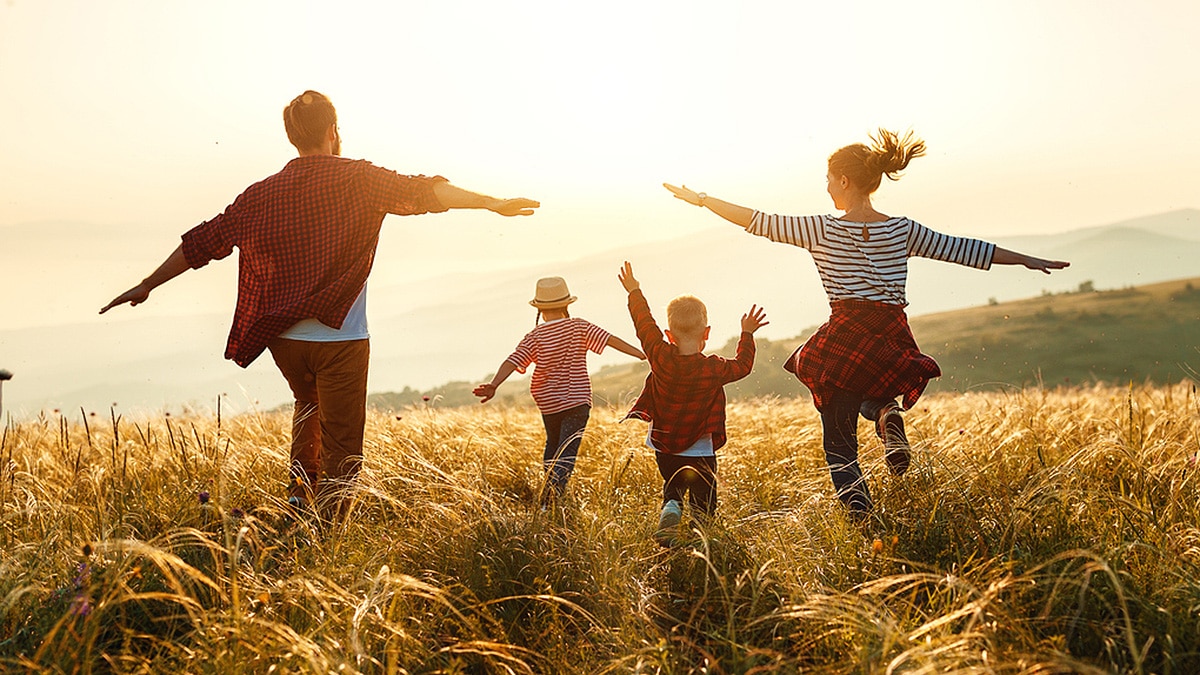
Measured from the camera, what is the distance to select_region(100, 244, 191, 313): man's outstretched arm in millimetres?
5488

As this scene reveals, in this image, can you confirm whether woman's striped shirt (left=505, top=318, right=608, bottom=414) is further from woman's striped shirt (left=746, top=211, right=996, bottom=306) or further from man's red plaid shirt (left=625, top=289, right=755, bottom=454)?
woman's striped shirt (left=746, top=211, right=996, bottom=306)

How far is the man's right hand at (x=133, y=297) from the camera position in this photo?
548 cm

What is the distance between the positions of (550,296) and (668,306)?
1309 mm

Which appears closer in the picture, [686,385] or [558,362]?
[686,385]

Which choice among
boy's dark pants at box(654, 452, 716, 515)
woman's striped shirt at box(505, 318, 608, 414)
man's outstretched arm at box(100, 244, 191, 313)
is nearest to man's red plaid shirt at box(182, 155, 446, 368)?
man's outstretched arm at box(100, 244, 191, 313)

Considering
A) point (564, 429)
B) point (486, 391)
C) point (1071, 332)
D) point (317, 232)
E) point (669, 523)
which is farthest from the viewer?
point (1071, 332)

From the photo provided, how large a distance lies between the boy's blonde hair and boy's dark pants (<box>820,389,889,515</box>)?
0.84m

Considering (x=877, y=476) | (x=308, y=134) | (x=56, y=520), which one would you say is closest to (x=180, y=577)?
(x=56, y=520)

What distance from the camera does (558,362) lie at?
652 cm

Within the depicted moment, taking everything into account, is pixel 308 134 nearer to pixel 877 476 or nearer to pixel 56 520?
pixel 56 520

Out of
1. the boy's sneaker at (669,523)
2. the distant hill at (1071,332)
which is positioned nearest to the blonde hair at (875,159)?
the boy's sneaker at (669,523)

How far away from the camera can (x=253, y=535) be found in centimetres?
464

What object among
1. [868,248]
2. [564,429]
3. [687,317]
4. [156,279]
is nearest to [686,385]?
[687,317]

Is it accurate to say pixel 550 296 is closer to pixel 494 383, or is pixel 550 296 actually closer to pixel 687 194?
pixel 494 383
